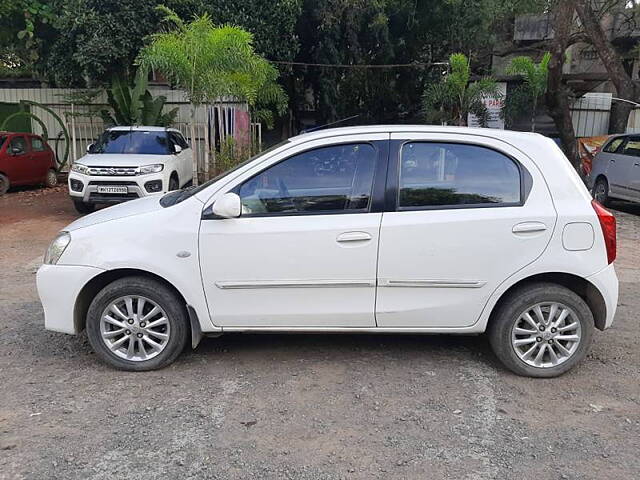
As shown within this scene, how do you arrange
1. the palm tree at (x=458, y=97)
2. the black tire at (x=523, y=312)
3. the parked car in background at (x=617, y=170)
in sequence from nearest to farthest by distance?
the black tire at (x=523, y=312), the parked car in background at (x=617, y=170), the palm tree at (x=458, y=97)

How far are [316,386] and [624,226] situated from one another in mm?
8958

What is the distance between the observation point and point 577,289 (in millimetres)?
4305

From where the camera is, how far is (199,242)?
4090 millimetres

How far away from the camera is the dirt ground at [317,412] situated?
125 inches

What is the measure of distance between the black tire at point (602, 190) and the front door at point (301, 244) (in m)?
10.3

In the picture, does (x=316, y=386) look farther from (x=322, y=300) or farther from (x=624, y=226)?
(x=624, y=226)

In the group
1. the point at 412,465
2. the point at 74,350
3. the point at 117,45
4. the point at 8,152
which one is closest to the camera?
the point at 412,465

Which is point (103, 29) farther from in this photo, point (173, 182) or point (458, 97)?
point (458, 97)

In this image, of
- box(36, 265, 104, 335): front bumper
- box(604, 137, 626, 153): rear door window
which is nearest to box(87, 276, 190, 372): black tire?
box(36, 265, 104, 335): front bumper

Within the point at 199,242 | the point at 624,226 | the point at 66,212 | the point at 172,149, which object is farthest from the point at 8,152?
the point at 624,226

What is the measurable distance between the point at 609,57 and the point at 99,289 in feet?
49.5

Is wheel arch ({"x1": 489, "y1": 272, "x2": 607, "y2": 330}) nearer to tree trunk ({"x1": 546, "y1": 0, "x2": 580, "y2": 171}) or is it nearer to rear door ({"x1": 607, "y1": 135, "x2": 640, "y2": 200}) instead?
rear door ({"x1": 607, "y1": 135, "x2": 640, "y2": 200})

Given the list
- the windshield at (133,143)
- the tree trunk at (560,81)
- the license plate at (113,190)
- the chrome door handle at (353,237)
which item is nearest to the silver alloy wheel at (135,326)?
the chrome door handle at (353,237)

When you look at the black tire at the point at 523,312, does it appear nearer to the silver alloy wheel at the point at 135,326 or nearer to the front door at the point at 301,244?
the front door at the point at 301,244
